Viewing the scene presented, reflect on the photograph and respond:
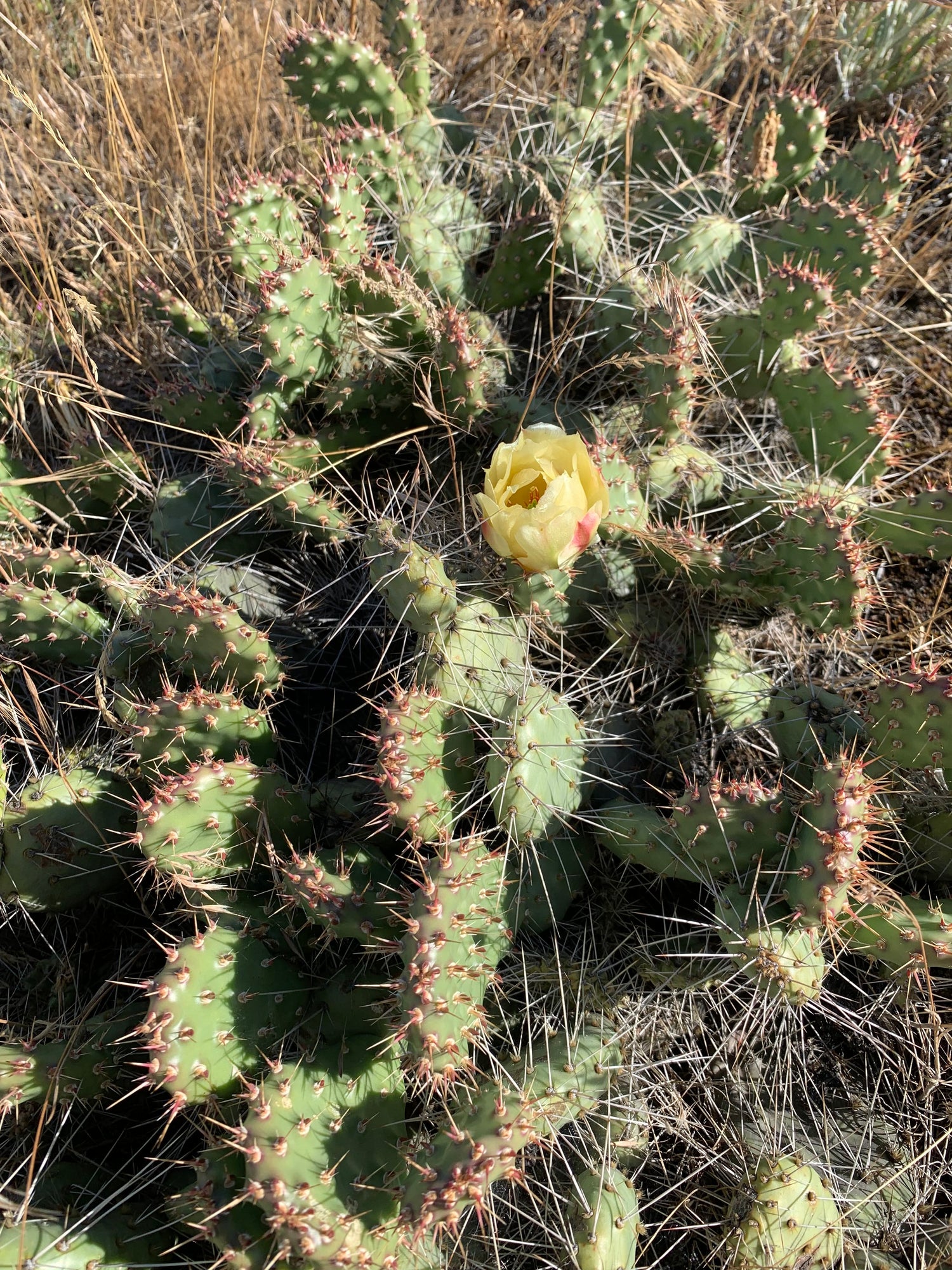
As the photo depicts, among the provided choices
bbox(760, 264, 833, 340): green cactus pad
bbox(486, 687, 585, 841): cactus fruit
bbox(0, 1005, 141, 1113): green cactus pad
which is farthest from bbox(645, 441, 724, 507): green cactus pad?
bbox(0, 1005, 141, 1113): green cactus pad

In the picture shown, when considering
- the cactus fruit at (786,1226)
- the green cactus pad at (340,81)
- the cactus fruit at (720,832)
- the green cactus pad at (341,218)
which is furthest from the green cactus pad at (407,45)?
the cactus fruit at (786,1226)

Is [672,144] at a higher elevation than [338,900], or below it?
higher

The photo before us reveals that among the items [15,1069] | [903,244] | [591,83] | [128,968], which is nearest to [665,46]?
[591,83]

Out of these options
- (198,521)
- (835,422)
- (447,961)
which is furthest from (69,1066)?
(835,422)

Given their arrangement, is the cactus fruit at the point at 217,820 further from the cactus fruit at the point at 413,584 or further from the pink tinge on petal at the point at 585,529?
the pink tinge on petal at the point at 585,529

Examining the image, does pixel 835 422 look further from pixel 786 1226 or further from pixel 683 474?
pixel 786 1226

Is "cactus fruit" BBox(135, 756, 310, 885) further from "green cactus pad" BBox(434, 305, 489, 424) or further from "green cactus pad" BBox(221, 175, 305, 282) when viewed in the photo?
"green cactus pad" BBox(221, 175, 305, 282)
